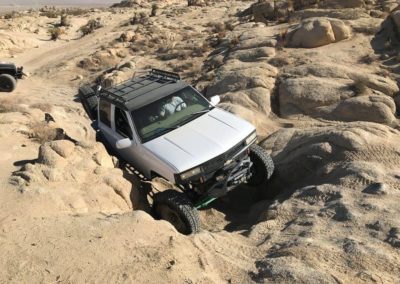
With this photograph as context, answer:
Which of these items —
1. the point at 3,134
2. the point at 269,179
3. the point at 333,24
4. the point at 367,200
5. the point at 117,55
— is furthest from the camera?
the point at 117,55

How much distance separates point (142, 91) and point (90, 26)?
20.0 m

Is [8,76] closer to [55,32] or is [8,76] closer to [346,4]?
[55,32]

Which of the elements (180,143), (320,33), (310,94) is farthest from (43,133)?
(320,33)

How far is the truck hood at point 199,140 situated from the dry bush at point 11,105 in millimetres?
7126

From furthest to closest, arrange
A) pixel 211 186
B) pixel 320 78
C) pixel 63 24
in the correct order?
pixel 63 24 → pixel 320 78 → pixel 211 186

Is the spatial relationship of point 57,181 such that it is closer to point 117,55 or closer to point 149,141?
point 149,141

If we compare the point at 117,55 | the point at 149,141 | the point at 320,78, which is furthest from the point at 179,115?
the point at 117,55

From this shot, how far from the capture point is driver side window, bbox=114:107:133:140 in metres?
7.62

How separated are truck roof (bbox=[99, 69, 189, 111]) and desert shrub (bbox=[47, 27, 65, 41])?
58.7 feet

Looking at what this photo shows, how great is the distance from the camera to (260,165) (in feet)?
25.6

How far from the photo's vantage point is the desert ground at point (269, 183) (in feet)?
16.9

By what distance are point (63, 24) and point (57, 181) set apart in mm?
22904

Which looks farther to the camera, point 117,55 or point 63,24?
point 63,24

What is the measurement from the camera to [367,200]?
628cm
